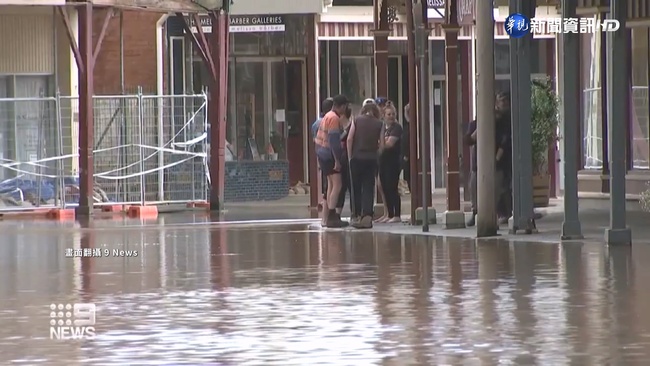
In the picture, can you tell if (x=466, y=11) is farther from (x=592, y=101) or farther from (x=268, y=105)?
(x=268, y=105)

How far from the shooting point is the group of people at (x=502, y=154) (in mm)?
23922

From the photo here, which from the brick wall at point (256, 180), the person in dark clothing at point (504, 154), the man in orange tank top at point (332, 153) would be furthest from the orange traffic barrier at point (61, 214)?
the person in dark clothing at point (504, 154)

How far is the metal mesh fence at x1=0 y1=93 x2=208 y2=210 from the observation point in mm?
33125

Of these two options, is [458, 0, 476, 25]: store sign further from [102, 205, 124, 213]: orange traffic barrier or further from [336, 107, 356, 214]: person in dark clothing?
[102, 205, 124, 213]: orange traffic barrier

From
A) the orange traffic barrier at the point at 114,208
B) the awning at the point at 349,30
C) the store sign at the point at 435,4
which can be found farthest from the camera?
the awning at the point at 349,30

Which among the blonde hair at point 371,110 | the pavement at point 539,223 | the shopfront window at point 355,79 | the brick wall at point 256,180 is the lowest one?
the pavement at point 539,223

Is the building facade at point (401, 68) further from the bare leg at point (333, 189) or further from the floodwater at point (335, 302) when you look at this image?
the floodwater at point (335, 302)

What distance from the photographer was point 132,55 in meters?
39.0

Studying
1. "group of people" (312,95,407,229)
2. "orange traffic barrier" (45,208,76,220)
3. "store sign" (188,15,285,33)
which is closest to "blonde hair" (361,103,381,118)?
"group of people" (312,95,407,229)

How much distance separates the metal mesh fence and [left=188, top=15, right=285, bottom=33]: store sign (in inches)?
143

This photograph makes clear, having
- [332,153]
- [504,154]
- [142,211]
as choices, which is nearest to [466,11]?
[504,154]

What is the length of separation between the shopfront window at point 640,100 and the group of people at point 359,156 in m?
4.55

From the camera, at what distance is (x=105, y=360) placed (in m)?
10.9

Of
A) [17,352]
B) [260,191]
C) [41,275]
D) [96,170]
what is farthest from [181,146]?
[17,352]
